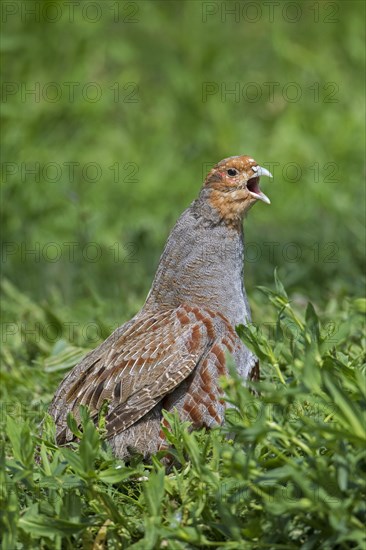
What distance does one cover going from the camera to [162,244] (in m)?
6.22

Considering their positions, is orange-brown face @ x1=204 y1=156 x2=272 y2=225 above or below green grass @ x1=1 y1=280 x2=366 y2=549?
above

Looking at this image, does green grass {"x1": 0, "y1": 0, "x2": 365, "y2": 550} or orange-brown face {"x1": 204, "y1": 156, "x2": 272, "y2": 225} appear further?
orange-brown face {"x1": 204, "y1": 156, "x2": 272, "y2": 225}

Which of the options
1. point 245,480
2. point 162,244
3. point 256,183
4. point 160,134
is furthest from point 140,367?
point 160,134

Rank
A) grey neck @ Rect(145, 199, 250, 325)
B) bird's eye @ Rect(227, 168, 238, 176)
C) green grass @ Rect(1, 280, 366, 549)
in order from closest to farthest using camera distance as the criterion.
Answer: green grass @ Rect(1, 280, 366, 549), grey neck @ Rect(145, 199, 250, 325), bird's eye @ Rect(227, 168, 238, 176)

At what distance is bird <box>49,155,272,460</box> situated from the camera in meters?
3.47

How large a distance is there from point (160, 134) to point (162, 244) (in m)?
1.93

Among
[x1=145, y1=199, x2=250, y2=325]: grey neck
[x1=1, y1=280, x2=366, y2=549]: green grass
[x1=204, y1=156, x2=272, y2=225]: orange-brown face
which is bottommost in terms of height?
[x1=1, y1=280, x2=366, y2=549]: green grass

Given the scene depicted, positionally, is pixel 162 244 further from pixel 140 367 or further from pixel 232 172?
pixel 140 367

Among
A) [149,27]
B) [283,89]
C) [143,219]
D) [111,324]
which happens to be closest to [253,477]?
[111,324]

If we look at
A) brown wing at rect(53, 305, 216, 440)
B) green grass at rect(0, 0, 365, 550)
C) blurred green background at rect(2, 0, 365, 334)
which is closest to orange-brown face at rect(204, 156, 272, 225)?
brown wing at rect(53, 305, 216, 440)

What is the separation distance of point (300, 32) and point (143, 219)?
2765 millimetres

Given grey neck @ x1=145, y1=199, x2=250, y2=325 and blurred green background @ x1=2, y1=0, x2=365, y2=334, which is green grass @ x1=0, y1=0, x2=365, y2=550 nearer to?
blurred green background @ x1=2, y1=0, x2=365, y2=334

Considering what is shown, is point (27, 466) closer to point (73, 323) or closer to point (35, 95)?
point (73, 323)

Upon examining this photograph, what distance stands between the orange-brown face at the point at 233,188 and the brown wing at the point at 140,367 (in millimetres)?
403
